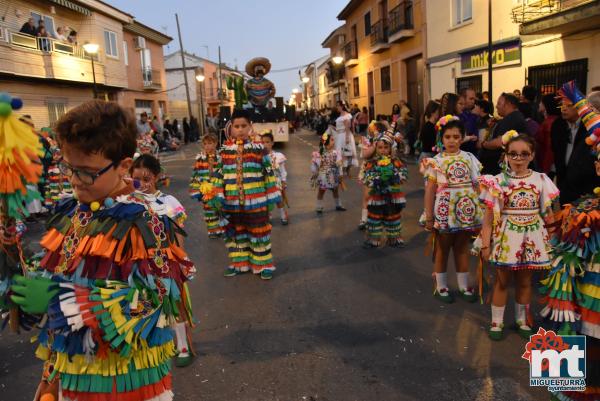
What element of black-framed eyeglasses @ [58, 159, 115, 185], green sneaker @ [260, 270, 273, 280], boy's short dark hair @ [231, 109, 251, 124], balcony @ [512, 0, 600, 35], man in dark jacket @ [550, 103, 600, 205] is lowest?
green sneaker @ [260, 270, 273, 280]

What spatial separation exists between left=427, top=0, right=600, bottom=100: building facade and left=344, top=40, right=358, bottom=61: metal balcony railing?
16025 millimetres

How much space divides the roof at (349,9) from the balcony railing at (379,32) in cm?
531

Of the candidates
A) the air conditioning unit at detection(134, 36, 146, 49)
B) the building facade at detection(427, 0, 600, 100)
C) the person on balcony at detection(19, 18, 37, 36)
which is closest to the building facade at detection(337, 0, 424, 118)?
the building facade at detection(427, 0, 600, 100)

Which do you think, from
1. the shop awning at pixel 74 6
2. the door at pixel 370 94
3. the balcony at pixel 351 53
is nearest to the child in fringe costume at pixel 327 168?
the shop awning at pixel 74 6

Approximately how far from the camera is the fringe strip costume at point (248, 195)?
19.2 feet

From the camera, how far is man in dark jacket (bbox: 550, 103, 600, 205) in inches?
139

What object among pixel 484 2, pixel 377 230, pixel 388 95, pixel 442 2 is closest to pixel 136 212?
pixel 377 230

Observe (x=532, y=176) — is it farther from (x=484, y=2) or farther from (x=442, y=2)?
(x=442, y=2)

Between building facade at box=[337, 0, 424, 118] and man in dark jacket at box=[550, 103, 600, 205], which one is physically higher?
building facade at box=[337, 0, 424, 118]

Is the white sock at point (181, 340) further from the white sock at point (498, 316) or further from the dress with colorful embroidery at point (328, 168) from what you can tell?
the dress with colorful embroidery at point (328, 168)

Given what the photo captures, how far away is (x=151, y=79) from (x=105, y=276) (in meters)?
35.0

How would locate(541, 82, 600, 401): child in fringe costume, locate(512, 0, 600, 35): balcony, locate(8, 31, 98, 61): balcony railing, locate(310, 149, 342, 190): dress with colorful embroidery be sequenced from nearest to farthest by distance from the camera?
1. locate(541, 82, 600, 401): child in fringe costume
2. locate(310, 149, 342, 190): dress with colorful embroidery
3. locate(512, 0, 600, 35): balcony
4. locate(8, 31, 98, 61): balcony railing

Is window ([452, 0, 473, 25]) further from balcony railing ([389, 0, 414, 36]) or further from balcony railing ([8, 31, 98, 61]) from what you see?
balcony railing ([8, 31, 98, 61])

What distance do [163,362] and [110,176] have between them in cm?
86
